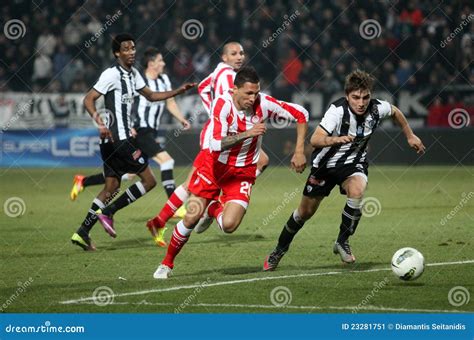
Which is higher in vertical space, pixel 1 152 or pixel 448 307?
pixel 448 307

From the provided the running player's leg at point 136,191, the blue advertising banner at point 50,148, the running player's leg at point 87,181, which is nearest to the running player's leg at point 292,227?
the running player's leg at point 136,191

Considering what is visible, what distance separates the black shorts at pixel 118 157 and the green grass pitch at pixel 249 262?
0.88 m

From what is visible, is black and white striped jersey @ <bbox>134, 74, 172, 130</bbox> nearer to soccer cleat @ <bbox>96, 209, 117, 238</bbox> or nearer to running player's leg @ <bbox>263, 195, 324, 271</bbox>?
soccer cleat @ <bbox>96, 209, 117, 238</bbox>

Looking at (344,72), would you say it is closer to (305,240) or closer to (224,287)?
(305,240)

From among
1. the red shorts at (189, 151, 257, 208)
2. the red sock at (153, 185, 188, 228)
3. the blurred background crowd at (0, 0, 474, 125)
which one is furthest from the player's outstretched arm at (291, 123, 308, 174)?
the blurred background crowd at (0, 0, 474, 125)

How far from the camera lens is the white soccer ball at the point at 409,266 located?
904 cm

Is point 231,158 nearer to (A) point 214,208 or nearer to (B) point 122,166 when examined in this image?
(A) point 214,208

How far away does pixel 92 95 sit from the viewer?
1154 centimetres

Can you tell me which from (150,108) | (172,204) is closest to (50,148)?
(150,108)

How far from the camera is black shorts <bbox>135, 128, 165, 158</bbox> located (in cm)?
1430

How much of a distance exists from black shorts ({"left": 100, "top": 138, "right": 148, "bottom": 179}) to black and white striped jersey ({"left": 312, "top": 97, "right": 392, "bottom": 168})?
8.92ft

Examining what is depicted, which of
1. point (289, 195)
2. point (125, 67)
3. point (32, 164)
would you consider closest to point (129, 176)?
point (289, 195)

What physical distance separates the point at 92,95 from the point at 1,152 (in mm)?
11772

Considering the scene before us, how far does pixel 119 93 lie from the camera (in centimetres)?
1188
